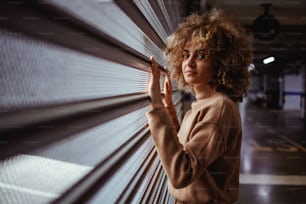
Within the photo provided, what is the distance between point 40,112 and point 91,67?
7.3 inches

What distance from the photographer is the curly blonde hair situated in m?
0.91

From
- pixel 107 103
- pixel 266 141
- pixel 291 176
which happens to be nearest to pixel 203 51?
pixel 107 103

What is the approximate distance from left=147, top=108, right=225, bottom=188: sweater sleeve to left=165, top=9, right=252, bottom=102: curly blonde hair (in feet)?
0.70

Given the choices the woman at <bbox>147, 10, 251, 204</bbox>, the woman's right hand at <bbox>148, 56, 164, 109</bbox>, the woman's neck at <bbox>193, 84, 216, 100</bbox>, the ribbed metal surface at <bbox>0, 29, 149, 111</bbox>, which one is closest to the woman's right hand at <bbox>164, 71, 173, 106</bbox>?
the woman at <bbox>147, 10, 251, 204</bbox>

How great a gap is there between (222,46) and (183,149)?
333 mm

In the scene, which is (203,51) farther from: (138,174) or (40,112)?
(40,112)

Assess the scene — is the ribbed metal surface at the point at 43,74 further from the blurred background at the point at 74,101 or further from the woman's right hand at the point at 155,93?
the woman's right hand at the point at 155,93

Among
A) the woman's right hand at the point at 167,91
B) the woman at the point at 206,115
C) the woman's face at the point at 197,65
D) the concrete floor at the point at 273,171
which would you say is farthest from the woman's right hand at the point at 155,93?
the concrete floor at the point at 273,171

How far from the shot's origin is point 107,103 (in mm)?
585

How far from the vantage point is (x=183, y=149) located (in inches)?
29.5

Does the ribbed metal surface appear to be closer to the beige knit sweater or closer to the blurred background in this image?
the blurred background

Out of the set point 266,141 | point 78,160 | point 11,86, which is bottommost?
point 266,141

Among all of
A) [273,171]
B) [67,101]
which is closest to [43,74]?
[67,101]

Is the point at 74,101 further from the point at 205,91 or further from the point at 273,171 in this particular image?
the point at 273,171
